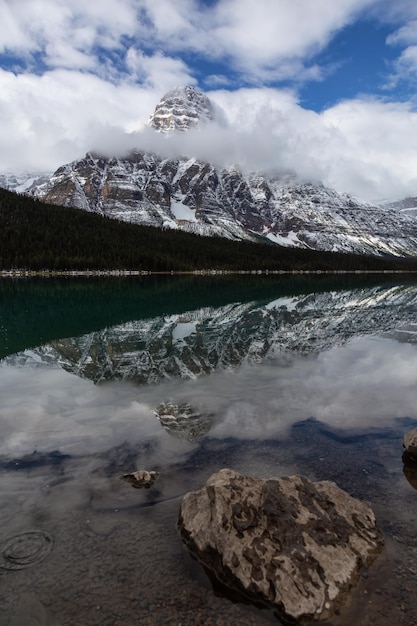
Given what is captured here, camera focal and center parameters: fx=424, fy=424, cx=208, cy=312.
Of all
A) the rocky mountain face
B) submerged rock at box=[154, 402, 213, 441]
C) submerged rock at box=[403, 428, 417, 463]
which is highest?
submerged rock at box=[403, 428, 417, 463]

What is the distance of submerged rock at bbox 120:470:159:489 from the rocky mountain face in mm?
Result: 11145

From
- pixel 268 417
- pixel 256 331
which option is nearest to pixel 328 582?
pixel 268 417

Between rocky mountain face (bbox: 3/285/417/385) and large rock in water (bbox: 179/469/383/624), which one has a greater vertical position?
large rock in water (bbox: 179/469/383/624)

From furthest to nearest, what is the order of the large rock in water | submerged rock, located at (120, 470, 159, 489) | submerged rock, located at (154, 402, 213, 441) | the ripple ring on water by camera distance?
submerged rock, located at (154, 402, 213, 441) < submerged rock, located at (120, 470, 159, 489) < the ripple ring on water < the large rock in water

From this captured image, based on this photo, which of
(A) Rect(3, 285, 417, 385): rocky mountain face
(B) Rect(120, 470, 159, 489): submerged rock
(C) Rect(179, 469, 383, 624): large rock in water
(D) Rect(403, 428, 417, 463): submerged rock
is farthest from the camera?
(A) Rect(3, 285, 417, 385): rocky mountain face

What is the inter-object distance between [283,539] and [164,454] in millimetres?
6306

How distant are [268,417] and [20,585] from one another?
1192 centimetres

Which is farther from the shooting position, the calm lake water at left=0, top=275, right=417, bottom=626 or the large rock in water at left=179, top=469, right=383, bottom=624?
the calm lake water at left=0, top=275, right=417, bottom=626

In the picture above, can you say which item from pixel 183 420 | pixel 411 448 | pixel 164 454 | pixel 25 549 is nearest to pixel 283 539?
pixel 25 549

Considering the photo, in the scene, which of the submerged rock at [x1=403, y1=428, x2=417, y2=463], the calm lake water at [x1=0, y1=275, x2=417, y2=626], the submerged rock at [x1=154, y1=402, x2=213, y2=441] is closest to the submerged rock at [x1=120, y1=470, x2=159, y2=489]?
the calm lake water at [x1=0, y1=275, x2=417, y2=626]

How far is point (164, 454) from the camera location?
14.6m

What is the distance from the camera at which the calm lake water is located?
844 centimetres

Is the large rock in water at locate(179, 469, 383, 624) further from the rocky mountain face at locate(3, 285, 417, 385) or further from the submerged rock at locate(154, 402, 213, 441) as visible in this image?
the rocky mountain face at locate(3, 285, 417, 385)

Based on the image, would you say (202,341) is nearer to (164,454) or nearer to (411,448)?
(164,454)
